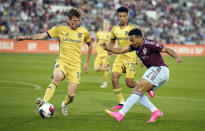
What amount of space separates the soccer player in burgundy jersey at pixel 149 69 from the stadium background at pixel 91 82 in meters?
0.34

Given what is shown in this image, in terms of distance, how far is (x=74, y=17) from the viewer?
27.8 ft

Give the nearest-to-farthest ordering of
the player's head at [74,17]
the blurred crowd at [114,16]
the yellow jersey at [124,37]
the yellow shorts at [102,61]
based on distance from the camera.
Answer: the player's head at [74,17], the yellow jersey at [124,37], the yellow shorts at [102,61], the blurred crowd at [114,16]

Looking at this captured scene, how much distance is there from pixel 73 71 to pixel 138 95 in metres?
1.74

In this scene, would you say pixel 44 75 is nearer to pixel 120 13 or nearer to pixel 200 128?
pixel 120 13

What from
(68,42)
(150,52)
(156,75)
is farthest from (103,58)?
(156,75)

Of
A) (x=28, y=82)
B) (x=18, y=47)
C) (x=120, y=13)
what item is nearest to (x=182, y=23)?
(x=18, y=47)

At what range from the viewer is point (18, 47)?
108ft

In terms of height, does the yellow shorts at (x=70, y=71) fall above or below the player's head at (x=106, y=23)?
below

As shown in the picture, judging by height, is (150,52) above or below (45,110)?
above

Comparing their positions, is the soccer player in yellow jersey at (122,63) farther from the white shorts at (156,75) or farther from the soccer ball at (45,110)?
the soccer ball at (45,110)

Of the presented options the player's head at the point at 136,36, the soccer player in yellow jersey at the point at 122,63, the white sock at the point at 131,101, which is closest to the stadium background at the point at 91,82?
the white sock at the point at 131,101

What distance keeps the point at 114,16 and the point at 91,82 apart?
22891mm

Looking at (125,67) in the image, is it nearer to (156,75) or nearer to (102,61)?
(156,75)

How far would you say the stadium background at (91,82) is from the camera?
7922 millimetres
